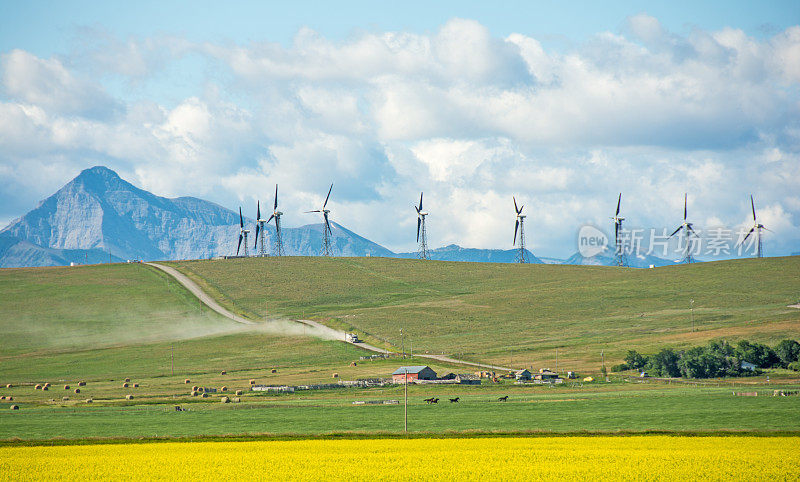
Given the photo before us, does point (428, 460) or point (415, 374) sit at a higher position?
point (415, 374)

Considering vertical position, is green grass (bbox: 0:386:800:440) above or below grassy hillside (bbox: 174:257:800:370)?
below

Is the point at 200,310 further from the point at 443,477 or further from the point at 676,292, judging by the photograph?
the point at 443,477

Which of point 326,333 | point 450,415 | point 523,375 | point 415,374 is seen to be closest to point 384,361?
point 415,374

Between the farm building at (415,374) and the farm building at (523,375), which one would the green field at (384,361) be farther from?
the farm building at (415,374)

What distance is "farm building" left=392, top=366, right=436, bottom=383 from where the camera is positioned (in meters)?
116

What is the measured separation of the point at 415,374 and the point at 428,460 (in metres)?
74.9

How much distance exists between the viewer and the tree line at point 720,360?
113000 millimetres

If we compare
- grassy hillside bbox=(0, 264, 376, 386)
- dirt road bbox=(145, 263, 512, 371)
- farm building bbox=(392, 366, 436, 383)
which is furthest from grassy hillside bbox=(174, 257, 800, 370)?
farm building bbox=(392, 366, 436, 383)

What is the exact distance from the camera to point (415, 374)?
116312 millimetres

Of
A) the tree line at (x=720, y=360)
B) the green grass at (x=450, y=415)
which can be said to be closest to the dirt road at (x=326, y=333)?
the tree line at (x=720, y=360)

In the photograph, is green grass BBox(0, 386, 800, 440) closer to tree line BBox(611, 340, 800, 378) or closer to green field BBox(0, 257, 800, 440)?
green field BBox(0, 257, 800, 440)

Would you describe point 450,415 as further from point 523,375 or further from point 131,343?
point 131,343

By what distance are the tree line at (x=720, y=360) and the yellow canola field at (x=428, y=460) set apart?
66.7 m

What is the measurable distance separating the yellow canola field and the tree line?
219 feet
